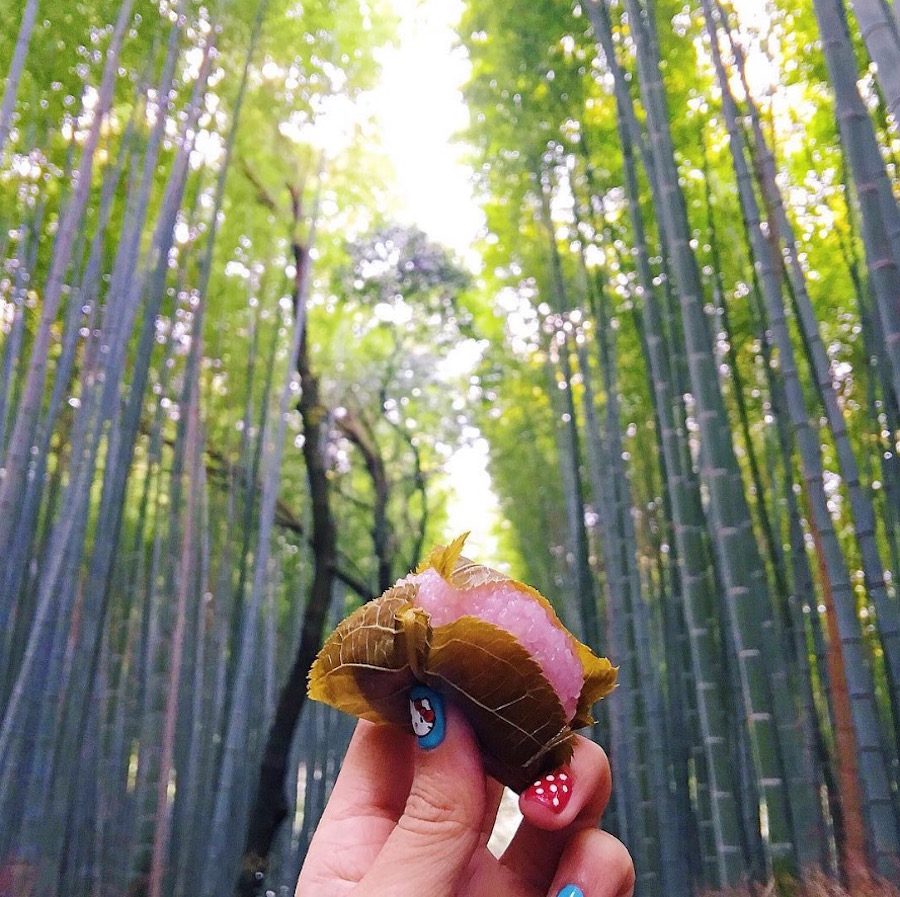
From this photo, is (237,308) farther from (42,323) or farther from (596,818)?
(596,818)

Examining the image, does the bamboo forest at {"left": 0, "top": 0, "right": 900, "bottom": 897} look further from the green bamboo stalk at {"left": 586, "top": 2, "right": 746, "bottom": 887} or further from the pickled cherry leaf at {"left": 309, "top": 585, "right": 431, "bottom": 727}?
the pickled cherry leaf at {"left": 309, "top": 585, "right": 431, "bottom": 727}

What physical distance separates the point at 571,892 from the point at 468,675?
0.80ft

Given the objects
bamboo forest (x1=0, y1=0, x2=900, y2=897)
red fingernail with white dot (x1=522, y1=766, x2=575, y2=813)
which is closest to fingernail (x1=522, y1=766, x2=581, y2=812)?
red fingernail with white dot (x1=522, y1=766, x2=575, y2=813)

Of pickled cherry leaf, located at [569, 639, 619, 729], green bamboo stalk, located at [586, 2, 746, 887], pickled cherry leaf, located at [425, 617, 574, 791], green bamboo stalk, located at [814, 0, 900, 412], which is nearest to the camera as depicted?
pickled cherry leaf, located at [425, 617, 574, 791]

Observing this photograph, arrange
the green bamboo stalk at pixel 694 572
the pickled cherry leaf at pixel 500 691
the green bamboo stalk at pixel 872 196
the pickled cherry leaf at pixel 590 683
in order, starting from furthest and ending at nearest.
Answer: the green bamboo stalk at pixel 694 572 → the green bamboo stalk at pixel 872 196 → the pickled cherry leaf at pixel 590 683 → the pickled cherry leaf at pixel 500 691

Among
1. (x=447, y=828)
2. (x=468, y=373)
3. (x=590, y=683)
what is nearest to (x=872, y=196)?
(x=590, y=683)

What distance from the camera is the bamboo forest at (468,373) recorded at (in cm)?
171

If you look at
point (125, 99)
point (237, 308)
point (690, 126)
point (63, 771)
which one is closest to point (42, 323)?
point (125, 99)

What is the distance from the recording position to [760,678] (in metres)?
1.53

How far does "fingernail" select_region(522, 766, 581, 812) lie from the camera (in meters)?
0.78

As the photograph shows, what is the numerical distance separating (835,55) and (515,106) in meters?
2.19

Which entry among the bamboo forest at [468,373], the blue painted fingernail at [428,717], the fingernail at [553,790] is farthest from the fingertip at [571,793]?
the bamboo forest at [468,373]

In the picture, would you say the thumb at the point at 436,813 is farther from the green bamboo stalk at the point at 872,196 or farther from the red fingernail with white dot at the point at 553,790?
the green bamboo stalk at the point at 872,196

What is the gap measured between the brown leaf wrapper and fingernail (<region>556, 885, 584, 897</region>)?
0.10 m
